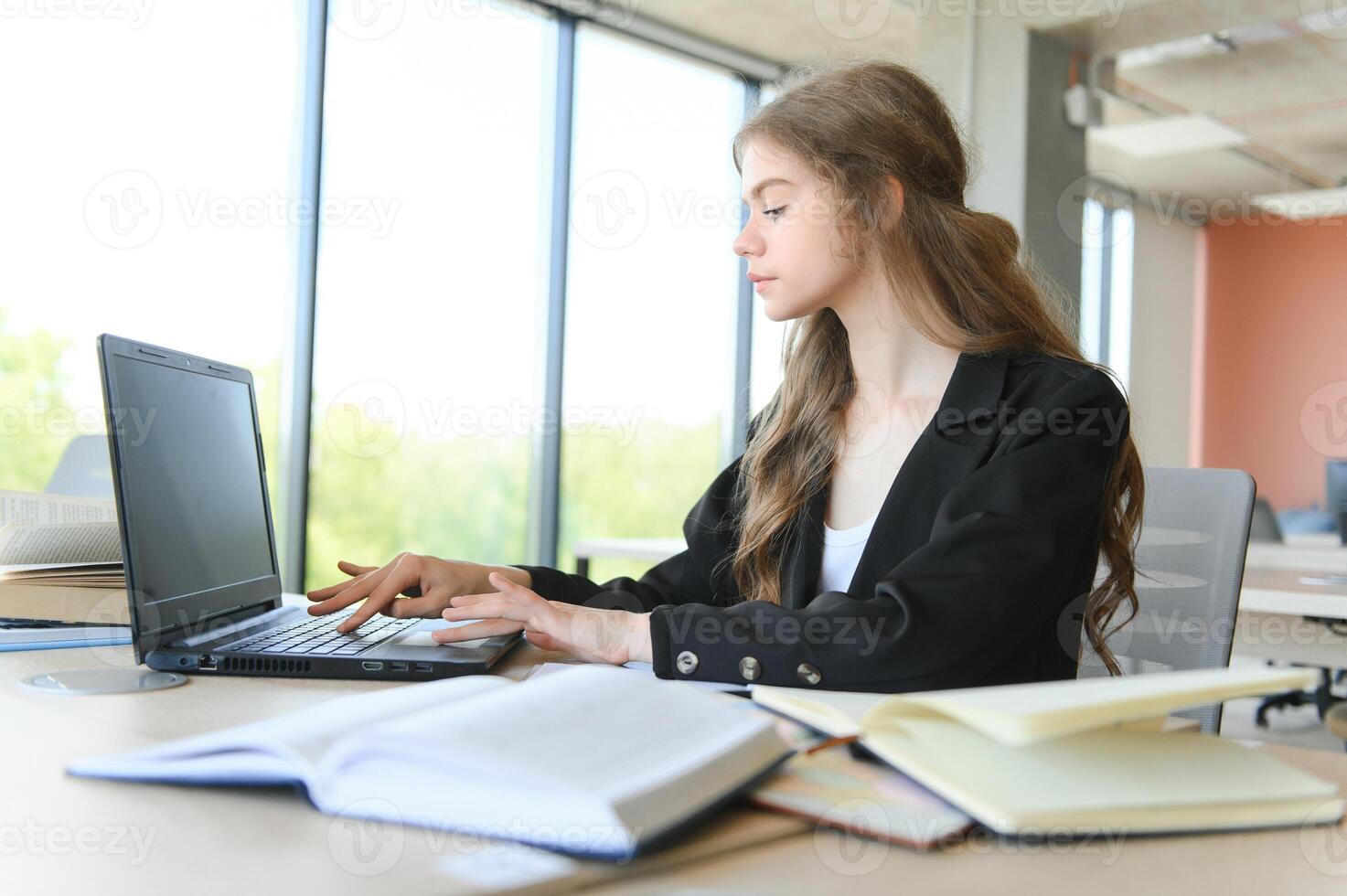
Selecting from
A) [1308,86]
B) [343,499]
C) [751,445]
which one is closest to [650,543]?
[343,499]

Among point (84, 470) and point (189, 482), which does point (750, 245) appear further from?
point (84, 470)

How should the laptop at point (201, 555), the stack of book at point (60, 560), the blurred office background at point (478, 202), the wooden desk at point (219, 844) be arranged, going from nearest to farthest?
1. the wooden desk at point (219, 844)
2. the laptop at point (201, 555)
3. the stack of book at point (60, 560)
4. the blurred office background at point (478, 202)

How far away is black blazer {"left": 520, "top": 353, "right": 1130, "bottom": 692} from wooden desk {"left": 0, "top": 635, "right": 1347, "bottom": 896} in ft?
1.26

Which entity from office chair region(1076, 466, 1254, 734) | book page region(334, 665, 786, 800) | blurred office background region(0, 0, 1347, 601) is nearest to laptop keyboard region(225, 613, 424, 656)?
book page region(334, 665, 786, 800)

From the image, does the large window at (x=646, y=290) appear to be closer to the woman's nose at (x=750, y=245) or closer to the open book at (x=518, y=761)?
the woman's nose at (x=750, y=245)

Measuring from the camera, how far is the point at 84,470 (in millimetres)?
2502

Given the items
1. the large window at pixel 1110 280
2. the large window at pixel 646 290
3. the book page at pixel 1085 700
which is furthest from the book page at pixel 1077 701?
the large window at pixel 1110 280

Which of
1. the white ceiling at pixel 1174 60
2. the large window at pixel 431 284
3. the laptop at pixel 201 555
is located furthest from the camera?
the white ceiling at pixel 1174 60

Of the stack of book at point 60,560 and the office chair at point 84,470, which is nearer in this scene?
the stack of book at point 60,560

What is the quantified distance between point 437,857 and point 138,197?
11.6ft

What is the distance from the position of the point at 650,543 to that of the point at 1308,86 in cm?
485

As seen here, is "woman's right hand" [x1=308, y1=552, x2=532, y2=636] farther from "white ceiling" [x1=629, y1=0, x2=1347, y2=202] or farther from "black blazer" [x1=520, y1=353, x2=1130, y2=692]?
"white ceiling" [x1=629, y1=0, x2=1347, y2=202]

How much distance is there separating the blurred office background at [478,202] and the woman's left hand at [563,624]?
2211 mm

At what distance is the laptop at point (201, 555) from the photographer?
1019 millimetres
